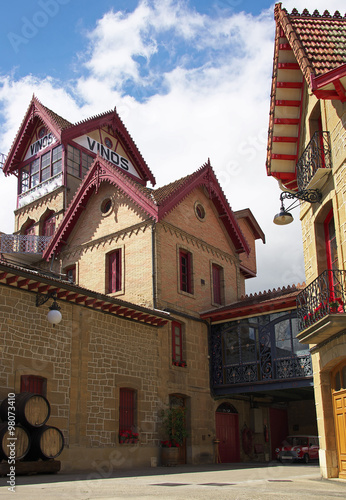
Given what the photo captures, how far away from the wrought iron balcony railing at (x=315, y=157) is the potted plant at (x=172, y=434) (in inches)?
390

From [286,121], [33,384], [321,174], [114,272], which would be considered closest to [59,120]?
[114,272]

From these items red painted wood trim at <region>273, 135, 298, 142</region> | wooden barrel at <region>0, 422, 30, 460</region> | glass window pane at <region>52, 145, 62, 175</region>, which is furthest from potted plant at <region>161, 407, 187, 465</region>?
glass window pane at <region>52, 145, 62, 175</region>

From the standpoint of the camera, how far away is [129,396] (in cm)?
1794

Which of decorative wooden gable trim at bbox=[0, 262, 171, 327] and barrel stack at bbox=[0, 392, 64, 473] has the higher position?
decorative wooden gable trim at bbox=[0, 262, 171, 327]

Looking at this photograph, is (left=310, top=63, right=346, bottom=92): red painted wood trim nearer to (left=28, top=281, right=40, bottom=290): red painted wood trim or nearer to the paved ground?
the paved ground

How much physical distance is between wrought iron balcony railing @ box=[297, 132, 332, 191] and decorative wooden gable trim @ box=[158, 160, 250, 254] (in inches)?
350

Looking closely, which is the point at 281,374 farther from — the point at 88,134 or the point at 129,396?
the point at 88,134

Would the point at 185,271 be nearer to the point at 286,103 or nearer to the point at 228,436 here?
the point at 228,436

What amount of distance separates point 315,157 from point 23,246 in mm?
18438

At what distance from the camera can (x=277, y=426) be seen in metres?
26.3

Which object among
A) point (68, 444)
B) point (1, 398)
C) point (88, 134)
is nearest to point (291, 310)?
point (68, 444)

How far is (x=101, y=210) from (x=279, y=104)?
1140cm

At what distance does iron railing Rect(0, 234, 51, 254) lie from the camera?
2612cm

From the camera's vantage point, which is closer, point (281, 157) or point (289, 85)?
point (289, 85)
